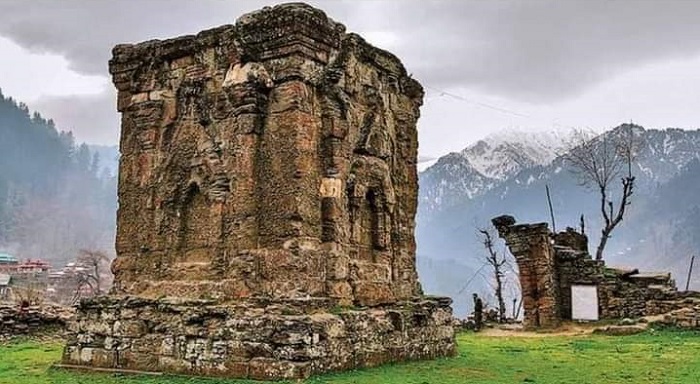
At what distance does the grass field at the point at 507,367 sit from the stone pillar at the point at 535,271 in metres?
9.10

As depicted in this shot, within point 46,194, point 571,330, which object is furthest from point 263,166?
point 46,194

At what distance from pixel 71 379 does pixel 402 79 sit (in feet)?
27.3

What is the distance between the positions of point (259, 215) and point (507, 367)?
16.0 ft

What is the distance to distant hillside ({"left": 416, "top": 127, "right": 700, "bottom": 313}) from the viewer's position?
136m

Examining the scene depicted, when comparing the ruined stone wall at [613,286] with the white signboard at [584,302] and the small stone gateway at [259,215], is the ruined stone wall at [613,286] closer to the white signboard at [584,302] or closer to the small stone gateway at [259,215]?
the white signboard at [584,302]

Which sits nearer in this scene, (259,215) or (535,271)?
(259,215)

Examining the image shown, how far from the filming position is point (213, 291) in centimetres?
1245

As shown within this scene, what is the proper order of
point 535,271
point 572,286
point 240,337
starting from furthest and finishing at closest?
point 572,286, point 535,271, point 240,337

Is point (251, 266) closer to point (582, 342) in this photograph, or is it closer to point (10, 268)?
point (582, 342)

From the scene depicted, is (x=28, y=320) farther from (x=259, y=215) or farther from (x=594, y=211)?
(x=594, y=211)

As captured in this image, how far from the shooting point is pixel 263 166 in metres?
12.4

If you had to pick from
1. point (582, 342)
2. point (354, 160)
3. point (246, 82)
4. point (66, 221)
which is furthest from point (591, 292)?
point (66, 221)

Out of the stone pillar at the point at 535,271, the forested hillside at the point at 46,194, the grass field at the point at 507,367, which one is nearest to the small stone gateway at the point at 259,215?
the grass field at the point at 507,367

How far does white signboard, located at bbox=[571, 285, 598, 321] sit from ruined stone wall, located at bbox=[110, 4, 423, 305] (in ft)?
50.6
